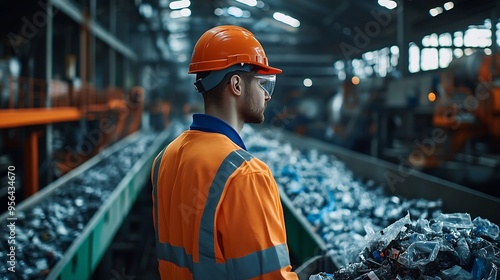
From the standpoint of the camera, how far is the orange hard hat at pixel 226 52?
144 cm

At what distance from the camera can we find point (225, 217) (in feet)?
3.93

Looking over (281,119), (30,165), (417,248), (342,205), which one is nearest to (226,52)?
(417,248)

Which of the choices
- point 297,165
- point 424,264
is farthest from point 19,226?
point 424,264

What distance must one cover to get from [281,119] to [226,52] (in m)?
16.3

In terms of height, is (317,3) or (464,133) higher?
(317,3)

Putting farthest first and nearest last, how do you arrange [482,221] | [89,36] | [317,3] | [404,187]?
1. [317,3]
2. [89,36]
3. [404,187]
4. [482,221]

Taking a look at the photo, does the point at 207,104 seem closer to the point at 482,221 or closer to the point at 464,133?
the point at 482,221

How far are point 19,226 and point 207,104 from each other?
11.7ft

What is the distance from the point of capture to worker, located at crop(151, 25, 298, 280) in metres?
1.18

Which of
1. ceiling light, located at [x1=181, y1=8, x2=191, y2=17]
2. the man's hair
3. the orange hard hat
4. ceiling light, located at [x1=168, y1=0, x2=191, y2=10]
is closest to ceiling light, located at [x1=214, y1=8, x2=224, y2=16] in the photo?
ceiling light, located at [x1=168, y1=0, x2=191, y2=10]

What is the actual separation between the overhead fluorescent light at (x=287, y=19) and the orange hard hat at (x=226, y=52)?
11.3m

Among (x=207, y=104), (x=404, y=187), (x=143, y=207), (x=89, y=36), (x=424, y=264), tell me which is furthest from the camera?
(x=89, y=36)

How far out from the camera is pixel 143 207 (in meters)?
7.96

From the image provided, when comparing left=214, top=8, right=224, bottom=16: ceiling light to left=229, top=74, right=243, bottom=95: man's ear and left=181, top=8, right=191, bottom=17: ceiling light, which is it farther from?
left=229, top=74, right=243, bottom=95: man's ear
